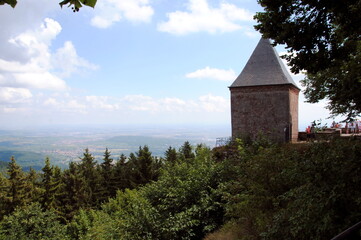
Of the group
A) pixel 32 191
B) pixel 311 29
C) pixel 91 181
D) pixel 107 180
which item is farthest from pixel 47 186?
pixel 311 29

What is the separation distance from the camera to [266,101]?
18516 mm

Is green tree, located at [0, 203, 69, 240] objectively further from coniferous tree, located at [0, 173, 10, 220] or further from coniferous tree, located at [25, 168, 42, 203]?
coniferous tree, located at [25, 168, 42, 203]

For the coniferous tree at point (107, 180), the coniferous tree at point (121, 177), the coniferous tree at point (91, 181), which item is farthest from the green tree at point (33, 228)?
the coniferous tree at point (107, 180)

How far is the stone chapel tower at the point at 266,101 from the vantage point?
59.6ft

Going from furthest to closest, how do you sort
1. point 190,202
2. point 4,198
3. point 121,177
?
point 121,177 → point 4,198 → point 190,202

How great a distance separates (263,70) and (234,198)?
1276 centimetres

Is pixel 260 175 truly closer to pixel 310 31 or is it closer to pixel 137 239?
pixel 310 31

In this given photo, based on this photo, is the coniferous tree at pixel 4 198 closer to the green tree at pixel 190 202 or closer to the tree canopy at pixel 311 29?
the green tree at pixel 190 202

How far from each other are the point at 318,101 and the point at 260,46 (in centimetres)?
616

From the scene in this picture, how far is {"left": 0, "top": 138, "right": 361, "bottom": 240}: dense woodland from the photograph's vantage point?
4672 mm

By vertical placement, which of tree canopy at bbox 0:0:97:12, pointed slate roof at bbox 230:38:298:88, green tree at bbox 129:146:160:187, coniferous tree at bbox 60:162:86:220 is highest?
pointed slate roof at bbox 230:38:298:88

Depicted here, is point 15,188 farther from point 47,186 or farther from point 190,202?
point 190,202

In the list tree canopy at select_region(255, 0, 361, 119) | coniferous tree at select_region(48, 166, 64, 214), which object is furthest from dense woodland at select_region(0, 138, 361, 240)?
tree canopy at select_region(255, 0, 361, 119)

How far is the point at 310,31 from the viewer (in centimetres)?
671
